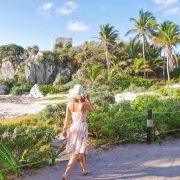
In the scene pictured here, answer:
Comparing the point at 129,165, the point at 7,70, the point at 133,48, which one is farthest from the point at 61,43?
the point at 129,165

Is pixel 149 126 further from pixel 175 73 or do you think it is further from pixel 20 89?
pixel 175 73

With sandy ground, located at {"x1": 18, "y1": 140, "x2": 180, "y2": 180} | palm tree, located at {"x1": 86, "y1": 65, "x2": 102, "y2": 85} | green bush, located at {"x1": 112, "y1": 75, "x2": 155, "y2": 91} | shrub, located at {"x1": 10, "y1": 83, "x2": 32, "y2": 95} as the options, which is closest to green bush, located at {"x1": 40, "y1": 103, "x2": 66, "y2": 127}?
sandy ground, located at {"x1": 18, "y1": 140, "x2": 180, "y2": 180}

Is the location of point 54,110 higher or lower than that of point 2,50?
lower

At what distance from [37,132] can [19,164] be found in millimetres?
970

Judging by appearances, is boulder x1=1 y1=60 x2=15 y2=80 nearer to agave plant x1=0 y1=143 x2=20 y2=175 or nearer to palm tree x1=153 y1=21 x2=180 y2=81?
palm tree x1=153 y1=21 x2=180 y2=81

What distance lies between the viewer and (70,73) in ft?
185

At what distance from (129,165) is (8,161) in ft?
8.81

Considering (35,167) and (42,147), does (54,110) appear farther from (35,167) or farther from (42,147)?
(35,167)

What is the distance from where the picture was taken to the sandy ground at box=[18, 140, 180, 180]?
24.4 ft

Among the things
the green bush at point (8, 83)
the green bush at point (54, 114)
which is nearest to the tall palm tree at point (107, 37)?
the green bush at point (8, 83)

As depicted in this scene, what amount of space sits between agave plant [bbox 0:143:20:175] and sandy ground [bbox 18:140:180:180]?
27cm

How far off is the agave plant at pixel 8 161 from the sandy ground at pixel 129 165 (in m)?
0.27

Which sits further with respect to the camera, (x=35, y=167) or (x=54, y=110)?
(x=54, y=110)

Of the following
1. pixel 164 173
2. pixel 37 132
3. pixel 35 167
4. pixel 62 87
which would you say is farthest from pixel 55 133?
pixel 62 87
